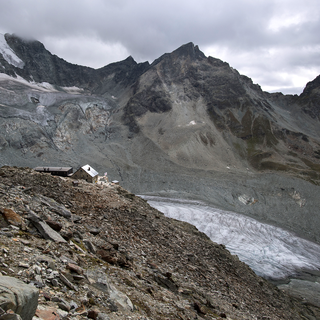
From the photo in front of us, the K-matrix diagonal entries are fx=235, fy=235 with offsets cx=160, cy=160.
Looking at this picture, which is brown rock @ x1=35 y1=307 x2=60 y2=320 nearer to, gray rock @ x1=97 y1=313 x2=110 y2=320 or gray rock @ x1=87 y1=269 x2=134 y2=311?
gray rock @ x1=97 y1=313 x2=110 y2=320

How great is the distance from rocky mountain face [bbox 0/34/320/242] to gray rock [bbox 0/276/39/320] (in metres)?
64.3

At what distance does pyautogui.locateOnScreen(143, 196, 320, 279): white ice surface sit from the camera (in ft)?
138

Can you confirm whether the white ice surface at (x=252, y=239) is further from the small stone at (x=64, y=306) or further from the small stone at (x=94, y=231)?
the small stone at (x=64, y=306)

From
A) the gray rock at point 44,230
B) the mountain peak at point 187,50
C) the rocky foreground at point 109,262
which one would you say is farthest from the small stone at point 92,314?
the mountain peak at point 187,50

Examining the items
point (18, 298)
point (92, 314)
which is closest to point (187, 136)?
point (92, 314)

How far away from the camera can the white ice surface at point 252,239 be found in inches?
1656

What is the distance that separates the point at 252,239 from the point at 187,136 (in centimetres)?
6841

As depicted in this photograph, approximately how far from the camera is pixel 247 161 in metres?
106

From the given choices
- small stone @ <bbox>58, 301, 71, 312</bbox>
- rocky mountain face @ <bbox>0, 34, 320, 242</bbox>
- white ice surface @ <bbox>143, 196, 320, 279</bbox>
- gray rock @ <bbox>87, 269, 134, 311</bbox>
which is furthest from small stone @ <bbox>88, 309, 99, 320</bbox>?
rocky mountain face @ <bbox>0, 34, 320, 242</bbox>

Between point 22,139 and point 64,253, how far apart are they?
9399 centimetres

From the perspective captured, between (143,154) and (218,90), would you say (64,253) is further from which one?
(218,90)

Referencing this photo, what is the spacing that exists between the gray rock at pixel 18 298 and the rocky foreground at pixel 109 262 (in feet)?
0.13

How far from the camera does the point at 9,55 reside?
579 ft

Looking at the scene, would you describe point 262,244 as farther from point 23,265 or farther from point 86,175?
point 23,265
